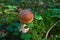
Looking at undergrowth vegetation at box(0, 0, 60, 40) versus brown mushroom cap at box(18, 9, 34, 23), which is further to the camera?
undergrowth vegetation at box(0, 0, 60, 40)

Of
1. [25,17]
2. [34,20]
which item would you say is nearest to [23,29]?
[25,17]

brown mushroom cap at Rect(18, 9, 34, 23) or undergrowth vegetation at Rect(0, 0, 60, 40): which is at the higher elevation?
brown mushroom cap at Rect(18, 9, 34, 23)

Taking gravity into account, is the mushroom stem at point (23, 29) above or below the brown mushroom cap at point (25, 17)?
below

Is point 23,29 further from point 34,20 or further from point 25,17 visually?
point 34,20

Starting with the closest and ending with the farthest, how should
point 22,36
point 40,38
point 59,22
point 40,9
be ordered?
point 22,36
point 40,38
point 59,22
point 40,9

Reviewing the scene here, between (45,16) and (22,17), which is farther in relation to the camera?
(45,16)

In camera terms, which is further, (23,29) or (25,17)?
(23,29)

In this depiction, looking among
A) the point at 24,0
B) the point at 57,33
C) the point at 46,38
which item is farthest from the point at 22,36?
the point at 24,0

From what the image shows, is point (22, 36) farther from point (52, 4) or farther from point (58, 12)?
point (52, 4)
